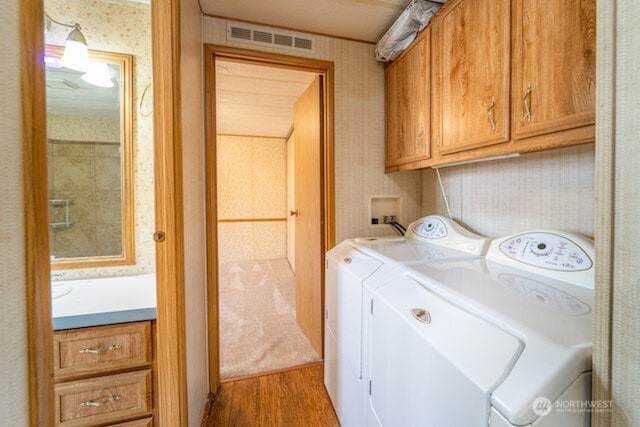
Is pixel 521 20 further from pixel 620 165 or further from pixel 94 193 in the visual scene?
pixel 94 193

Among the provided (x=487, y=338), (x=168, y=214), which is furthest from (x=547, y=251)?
(x=168, y=214)

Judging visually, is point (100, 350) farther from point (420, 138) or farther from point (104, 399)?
point (420, 138)

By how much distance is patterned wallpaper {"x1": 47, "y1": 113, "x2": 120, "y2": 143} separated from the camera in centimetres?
A: 130

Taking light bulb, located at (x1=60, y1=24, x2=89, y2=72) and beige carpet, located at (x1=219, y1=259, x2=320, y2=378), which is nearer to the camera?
light bulb, located at (x1=60, y1=24, x2=89, y2=72)

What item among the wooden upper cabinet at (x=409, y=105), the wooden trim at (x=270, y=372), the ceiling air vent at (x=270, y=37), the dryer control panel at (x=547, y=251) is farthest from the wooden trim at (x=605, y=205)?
the wooden trim at (x=270, y=372)

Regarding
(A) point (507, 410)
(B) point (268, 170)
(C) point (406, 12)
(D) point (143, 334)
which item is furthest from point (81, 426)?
(B) point (268, 170)

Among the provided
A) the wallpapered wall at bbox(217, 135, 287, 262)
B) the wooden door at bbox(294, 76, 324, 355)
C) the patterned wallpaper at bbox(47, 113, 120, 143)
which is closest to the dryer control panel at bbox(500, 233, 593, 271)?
the wooden door at bbox(294, 76, 324, 355)

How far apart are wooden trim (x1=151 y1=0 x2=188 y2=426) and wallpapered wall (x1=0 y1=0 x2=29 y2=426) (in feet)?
1.90

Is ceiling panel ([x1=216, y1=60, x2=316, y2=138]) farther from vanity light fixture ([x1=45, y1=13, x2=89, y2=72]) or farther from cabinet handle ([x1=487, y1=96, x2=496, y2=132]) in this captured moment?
cabinet handle ([x1=487, y1=96, x2=496, y2=132])

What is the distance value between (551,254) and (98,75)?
2252mm

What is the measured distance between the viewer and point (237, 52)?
164 cm

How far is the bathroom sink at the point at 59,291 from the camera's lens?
43.8 inches

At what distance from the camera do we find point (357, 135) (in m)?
1.87

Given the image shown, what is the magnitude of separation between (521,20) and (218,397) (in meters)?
2.44
